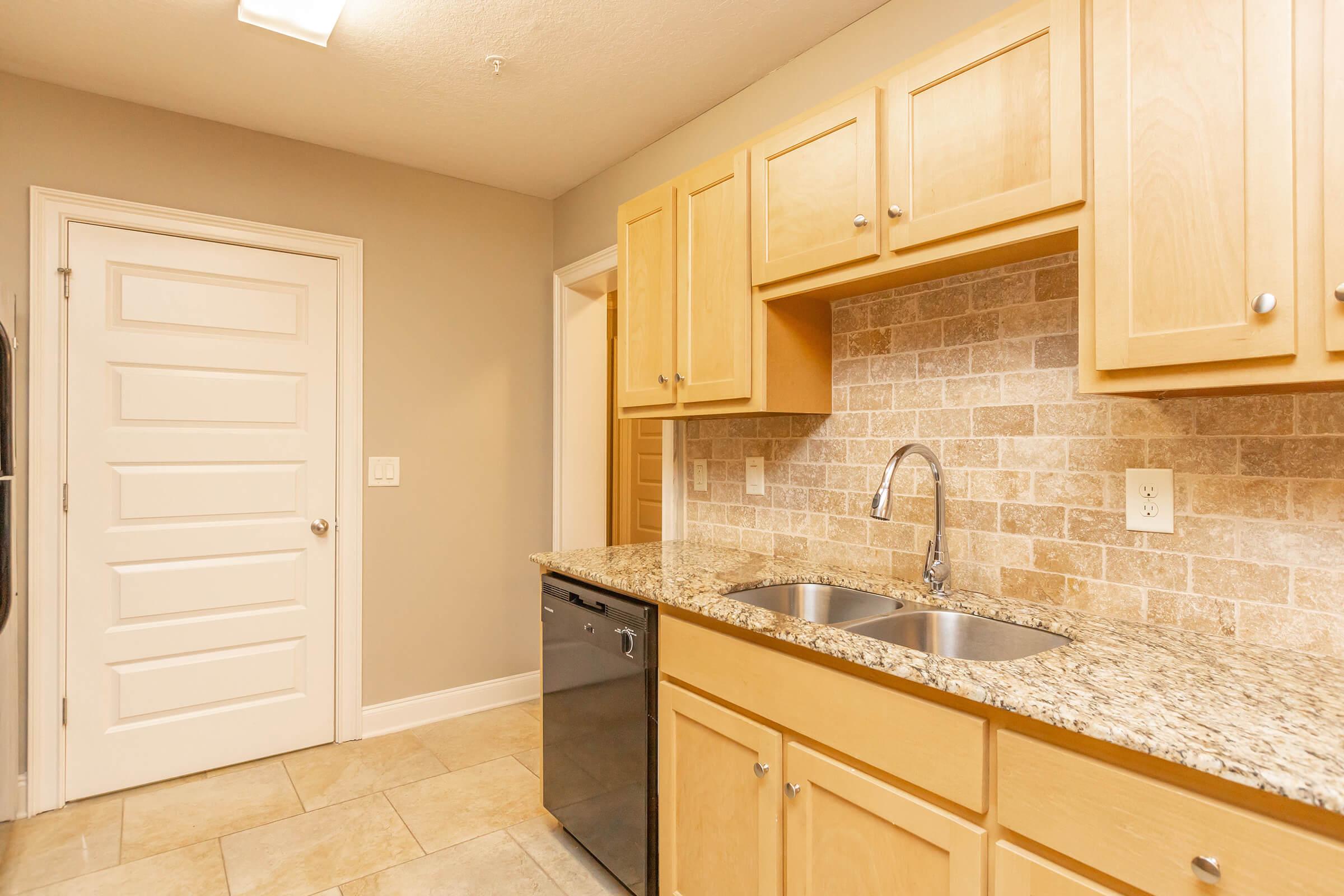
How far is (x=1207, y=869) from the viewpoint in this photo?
856mm

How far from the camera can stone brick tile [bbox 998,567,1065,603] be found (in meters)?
1.60

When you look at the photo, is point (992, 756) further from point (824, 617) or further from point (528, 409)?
point (528, 409)

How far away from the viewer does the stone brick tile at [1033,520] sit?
1.61 m

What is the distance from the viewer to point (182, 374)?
270cm

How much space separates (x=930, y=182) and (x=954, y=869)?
1.32 meters

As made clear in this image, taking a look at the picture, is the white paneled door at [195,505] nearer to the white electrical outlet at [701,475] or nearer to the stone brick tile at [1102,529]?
the white electrical outlet at [701,475]

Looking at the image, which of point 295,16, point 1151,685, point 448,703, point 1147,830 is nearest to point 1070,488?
point 1151,685

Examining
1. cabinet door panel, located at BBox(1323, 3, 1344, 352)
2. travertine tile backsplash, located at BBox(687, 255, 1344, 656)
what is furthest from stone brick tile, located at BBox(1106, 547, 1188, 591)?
cabinet door panel, located at BBox(1323, 3, 1344, 352)

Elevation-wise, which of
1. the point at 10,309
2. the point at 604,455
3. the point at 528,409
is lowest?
the point at 604,455

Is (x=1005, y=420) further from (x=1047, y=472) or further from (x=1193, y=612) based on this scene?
(x=1193, y=612)

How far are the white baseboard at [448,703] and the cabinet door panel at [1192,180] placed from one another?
253cm

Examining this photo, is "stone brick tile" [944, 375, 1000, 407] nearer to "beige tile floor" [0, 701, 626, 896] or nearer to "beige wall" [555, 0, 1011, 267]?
"beige wall" [555, 0, 1011, 267]

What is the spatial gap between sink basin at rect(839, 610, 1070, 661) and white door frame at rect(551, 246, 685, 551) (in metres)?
2.16

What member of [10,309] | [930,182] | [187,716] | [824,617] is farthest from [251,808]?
[930,182]
